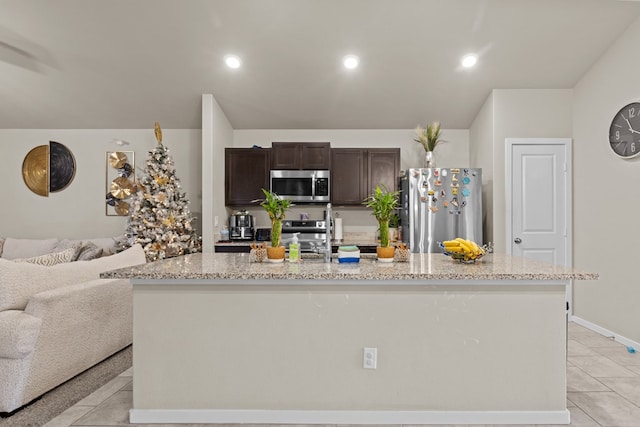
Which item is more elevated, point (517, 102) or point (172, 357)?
point (517, 102)

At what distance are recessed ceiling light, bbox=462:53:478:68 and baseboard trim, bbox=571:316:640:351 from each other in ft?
9.98

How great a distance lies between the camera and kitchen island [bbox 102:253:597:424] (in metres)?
2.14

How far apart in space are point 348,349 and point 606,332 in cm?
317

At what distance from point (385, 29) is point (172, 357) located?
3353 mm

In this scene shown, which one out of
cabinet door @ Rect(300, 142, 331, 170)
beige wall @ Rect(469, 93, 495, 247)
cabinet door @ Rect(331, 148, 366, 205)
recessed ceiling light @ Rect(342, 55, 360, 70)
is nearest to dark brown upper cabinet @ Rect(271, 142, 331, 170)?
cabinet door @ Rect(300, 142, 331, 170)

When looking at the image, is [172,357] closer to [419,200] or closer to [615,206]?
[419,200]

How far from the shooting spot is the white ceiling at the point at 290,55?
138 inches

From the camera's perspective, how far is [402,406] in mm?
2162

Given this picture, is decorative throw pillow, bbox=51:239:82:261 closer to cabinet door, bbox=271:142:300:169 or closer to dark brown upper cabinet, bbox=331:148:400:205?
cabinet door, bbox=271:142:300:169

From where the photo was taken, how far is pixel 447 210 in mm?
4320

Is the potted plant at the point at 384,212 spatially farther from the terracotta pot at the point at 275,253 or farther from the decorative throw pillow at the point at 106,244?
the decorative throw pillow at the point at 106,244

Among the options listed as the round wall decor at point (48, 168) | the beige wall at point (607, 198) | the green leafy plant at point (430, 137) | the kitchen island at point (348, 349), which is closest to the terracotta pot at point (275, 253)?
the kitchen island at point (348, 349)

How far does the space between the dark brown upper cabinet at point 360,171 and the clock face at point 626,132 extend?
7.19ft

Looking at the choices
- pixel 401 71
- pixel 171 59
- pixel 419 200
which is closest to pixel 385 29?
pixel 401 71
